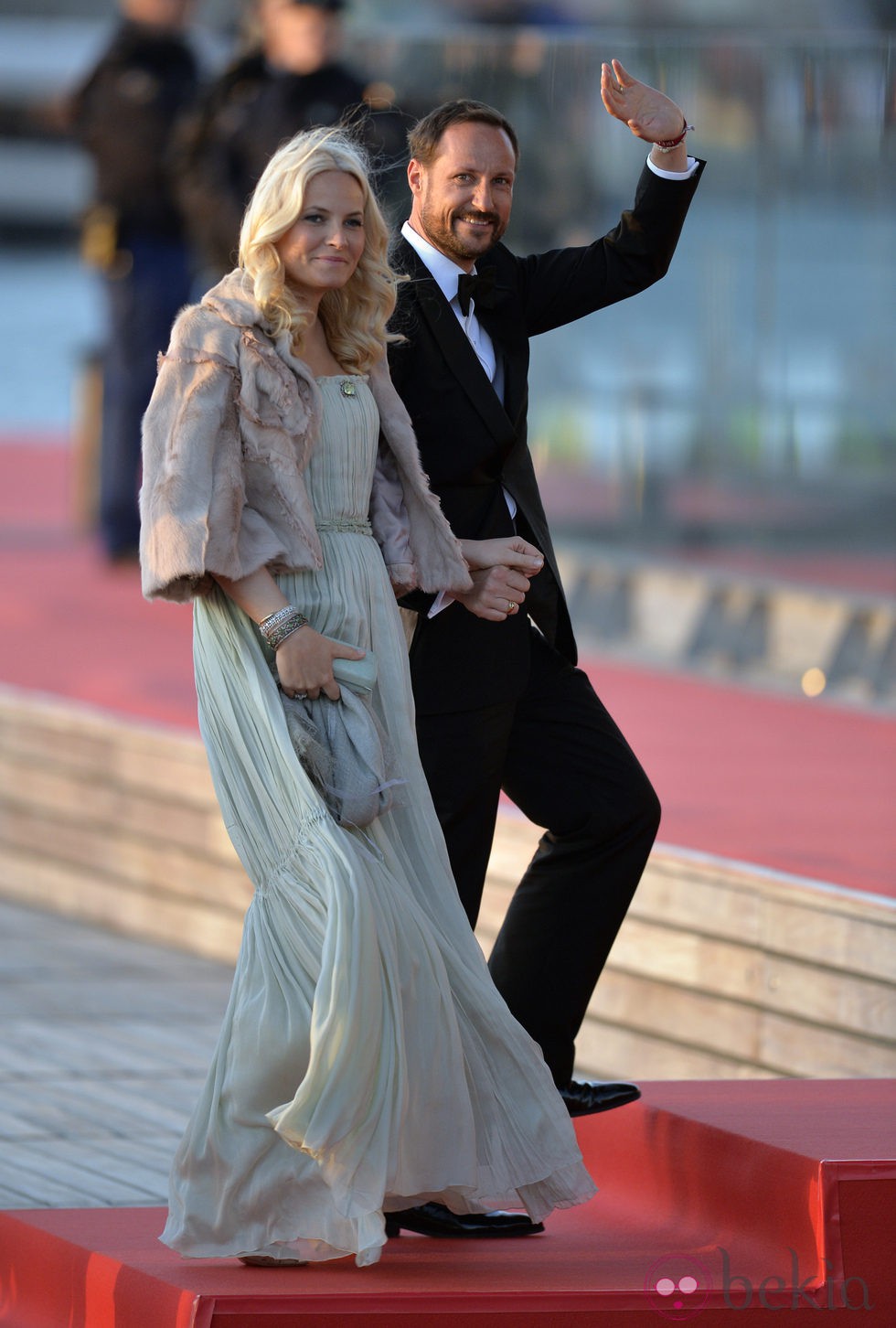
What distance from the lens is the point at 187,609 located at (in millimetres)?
9594

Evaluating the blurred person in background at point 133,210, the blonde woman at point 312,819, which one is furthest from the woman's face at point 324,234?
the blurred person in background at point 133,210

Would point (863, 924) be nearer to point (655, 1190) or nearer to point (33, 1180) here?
point (655, 1190)

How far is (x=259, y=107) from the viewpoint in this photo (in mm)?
8961

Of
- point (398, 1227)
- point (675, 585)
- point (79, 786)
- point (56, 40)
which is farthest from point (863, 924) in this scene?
point (56, 40)

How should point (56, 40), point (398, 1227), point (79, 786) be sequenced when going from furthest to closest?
point (56, 40), point (79, 786), point (398, 1227)

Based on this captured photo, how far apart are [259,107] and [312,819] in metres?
6.27

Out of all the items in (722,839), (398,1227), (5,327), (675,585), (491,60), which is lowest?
(398,1227)

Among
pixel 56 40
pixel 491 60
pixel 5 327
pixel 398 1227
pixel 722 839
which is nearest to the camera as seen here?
pixel 398 1227

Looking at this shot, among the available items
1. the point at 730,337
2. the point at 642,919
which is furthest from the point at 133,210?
the point at 642,919

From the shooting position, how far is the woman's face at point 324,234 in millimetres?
3182

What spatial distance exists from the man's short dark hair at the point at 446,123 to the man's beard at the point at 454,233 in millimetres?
87

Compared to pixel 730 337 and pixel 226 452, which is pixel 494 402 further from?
pixel 730 337

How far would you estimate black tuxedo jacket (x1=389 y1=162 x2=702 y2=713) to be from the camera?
358 cm

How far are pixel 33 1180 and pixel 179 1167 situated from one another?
4.45 ft
